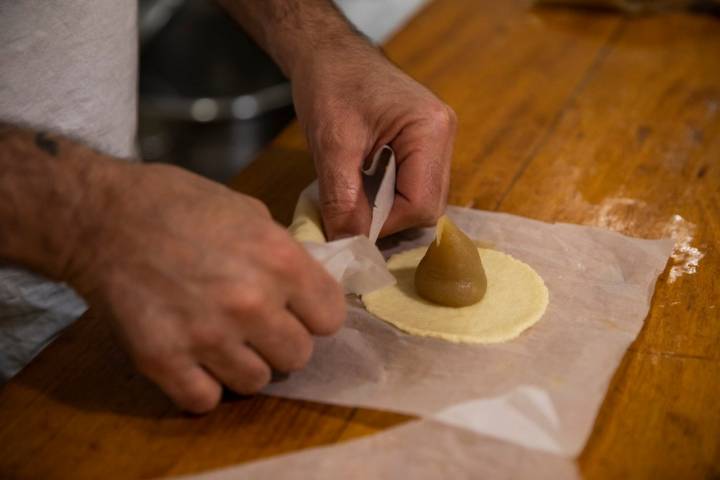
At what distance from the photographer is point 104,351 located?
0.92m

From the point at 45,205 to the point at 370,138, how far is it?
459 millimetres

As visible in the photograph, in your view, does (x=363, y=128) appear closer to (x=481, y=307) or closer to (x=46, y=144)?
(x=481, y=307)

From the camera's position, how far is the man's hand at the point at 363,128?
1041 millimetres

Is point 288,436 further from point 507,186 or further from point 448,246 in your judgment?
point 507,186

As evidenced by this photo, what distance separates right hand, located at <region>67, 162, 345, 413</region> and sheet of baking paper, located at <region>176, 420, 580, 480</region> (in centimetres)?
9

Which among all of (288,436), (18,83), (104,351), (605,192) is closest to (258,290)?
(288,436)

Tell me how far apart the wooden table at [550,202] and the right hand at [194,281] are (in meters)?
0.09

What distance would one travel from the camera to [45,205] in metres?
0.78

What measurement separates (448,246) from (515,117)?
0.55 meters

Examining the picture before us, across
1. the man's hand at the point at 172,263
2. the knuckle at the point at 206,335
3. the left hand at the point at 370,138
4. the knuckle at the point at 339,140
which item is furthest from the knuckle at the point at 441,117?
the knuckle at the point at 206,335

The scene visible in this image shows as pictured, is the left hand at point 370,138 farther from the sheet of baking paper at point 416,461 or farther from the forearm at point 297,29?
the sheet of baking paper at point 416,461

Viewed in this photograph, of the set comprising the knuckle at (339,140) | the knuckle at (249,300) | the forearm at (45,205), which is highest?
the forearm at (45,205)

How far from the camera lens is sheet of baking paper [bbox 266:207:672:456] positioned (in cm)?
79

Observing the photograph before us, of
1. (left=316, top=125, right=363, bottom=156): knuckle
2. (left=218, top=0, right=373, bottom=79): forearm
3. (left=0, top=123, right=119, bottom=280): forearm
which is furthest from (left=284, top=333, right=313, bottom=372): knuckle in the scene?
(left=218, top=0, right=373, bottom=79): forearm
